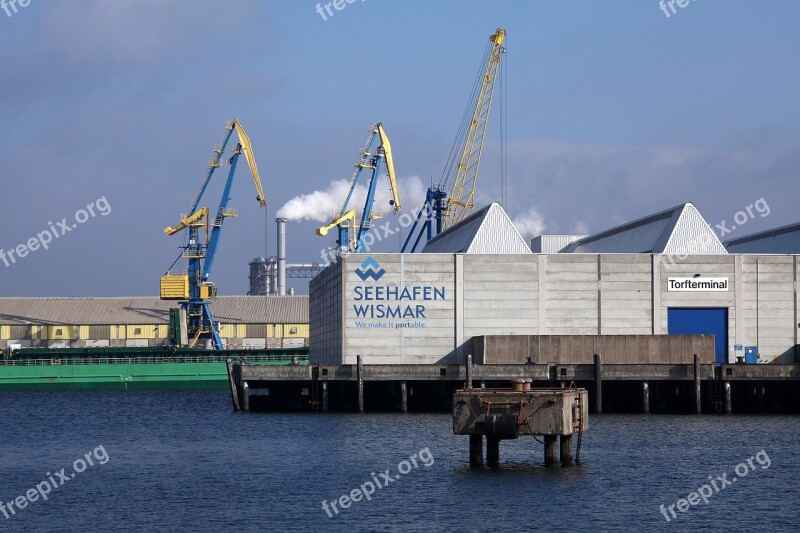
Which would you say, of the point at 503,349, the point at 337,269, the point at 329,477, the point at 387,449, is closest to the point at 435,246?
the point at 337,269

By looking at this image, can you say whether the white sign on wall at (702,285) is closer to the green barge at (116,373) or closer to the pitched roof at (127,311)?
the green barge at (116,373)

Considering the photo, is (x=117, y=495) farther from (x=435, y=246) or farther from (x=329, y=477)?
(x=435, y=246)

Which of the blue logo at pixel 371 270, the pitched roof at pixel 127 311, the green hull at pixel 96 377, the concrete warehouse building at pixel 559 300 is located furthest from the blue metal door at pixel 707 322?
the pitched roof at pixel 127 311

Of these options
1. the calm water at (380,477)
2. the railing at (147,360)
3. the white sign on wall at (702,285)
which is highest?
the white sign on wall at (702,285)

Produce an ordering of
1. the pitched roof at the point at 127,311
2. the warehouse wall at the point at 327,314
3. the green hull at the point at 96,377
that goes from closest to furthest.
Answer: the warehouse wall at the point at 327,314
the green hull at the point at 96,377
the pitched roof at the point at 127,311

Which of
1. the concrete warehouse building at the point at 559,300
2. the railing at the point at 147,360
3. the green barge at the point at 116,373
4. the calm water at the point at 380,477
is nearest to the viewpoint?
the calm water at the point at 380,477

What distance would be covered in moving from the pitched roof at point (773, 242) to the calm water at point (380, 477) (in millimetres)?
29208

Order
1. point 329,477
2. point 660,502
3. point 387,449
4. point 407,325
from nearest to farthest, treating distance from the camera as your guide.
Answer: point 660,502, point 329,477, point 387,449, point 407,325

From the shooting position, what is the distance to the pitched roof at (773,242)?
93.1 meters

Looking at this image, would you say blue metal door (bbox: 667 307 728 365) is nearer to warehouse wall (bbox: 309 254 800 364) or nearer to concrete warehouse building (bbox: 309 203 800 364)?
concrete warehouse building (bbox: 309 203 800 364)

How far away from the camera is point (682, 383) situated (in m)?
71.5

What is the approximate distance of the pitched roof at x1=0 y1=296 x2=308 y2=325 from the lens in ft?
488

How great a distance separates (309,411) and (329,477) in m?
30.4

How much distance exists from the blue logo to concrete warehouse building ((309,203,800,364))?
0.06 meters
